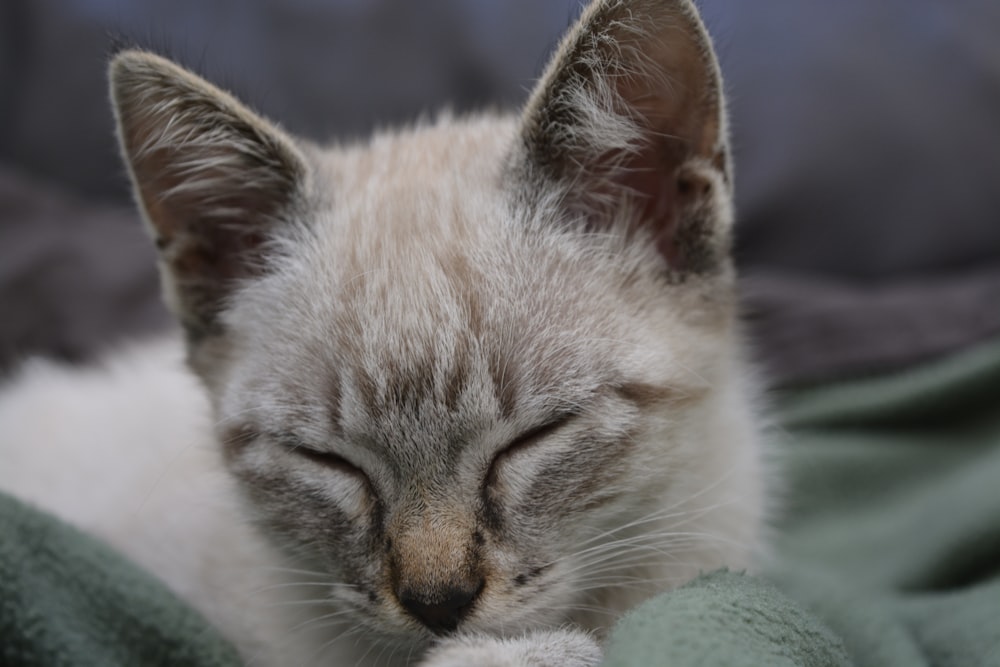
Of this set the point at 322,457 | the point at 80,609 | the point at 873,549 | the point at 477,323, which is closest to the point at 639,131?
the point at 477,323

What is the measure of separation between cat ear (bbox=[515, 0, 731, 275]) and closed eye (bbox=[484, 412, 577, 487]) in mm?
327

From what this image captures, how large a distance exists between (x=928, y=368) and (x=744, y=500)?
37.1 inches

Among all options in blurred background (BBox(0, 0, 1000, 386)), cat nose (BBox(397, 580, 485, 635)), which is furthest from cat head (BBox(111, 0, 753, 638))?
blurred background (BBox(0, 0, 1000, 386))

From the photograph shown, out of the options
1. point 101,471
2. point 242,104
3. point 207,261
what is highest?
point 242,104

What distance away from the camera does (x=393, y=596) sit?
1.10 m

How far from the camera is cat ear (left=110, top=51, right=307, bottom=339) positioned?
1.28 m

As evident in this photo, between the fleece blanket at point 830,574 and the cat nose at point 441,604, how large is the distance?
0.20 meters

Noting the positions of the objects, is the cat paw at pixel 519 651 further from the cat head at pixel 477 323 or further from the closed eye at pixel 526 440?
the closed eye at pixel 526 440

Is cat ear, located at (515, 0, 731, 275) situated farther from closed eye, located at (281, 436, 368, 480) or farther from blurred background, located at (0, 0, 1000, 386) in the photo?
blurred background, located at (0, 0, 1000, 386)

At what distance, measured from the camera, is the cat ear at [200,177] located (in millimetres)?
1282

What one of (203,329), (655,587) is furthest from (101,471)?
(655,587)

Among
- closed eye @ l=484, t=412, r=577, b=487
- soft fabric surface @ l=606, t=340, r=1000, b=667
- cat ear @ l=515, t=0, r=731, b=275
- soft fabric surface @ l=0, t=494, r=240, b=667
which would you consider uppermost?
cat ear @ l=515, t=0, r=731, b=275

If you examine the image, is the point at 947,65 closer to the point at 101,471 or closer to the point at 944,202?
the point at 944,202

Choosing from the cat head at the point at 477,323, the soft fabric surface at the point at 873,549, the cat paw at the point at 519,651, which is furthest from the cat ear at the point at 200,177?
the soft fabric surface at the point at 873,549
